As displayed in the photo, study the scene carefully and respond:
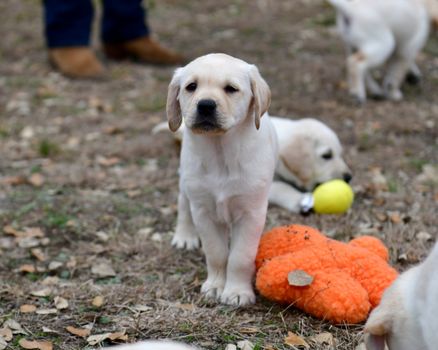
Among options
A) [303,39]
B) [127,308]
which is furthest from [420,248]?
[303,39]

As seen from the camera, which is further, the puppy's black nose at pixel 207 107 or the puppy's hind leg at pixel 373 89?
the puppy's hind leg at pixel 373 89

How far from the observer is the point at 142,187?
179 inches

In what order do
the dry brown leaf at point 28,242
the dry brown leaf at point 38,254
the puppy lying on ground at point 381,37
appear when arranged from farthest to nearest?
the puppy lying on ground at point 381,37
the dry brown leaf at point 28,242
the dry brown leaf at point 38,254

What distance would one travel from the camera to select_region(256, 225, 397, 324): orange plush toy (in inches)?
111

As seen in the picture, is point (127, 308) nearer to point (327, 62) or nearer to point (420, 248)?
point (420, 248)

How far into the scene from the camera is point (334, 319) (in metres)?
2.83

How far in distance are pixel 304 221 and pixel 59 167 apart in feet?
5.96

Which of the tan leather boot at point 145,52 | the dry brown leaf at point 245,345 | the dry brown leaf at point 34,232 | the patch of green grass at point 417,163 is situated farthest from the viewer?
the tan leather boot at point 145,52

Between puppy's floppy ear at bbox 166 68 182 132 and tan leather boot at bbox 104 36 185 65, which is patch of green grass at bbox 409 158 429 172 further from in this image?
tan leather boot at bbox 104 36 185 65

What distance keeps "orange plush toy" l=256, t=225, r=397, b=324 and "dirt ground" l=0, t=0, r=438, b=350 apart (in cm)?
7

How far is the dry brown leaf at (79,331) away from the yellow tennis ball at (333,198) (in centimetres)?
165

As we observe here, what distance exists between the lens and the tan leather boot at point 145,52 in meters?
7.38

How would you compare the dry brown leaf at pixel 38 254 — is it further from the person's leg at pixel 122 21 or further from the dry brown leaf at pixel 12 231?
the person's leg at pixel 122 21

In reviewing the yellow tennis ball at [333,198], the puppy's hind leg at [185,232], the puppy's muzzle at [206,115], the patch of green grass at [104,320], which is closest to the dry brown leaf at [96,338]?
the patch of green grass at [104,320]
